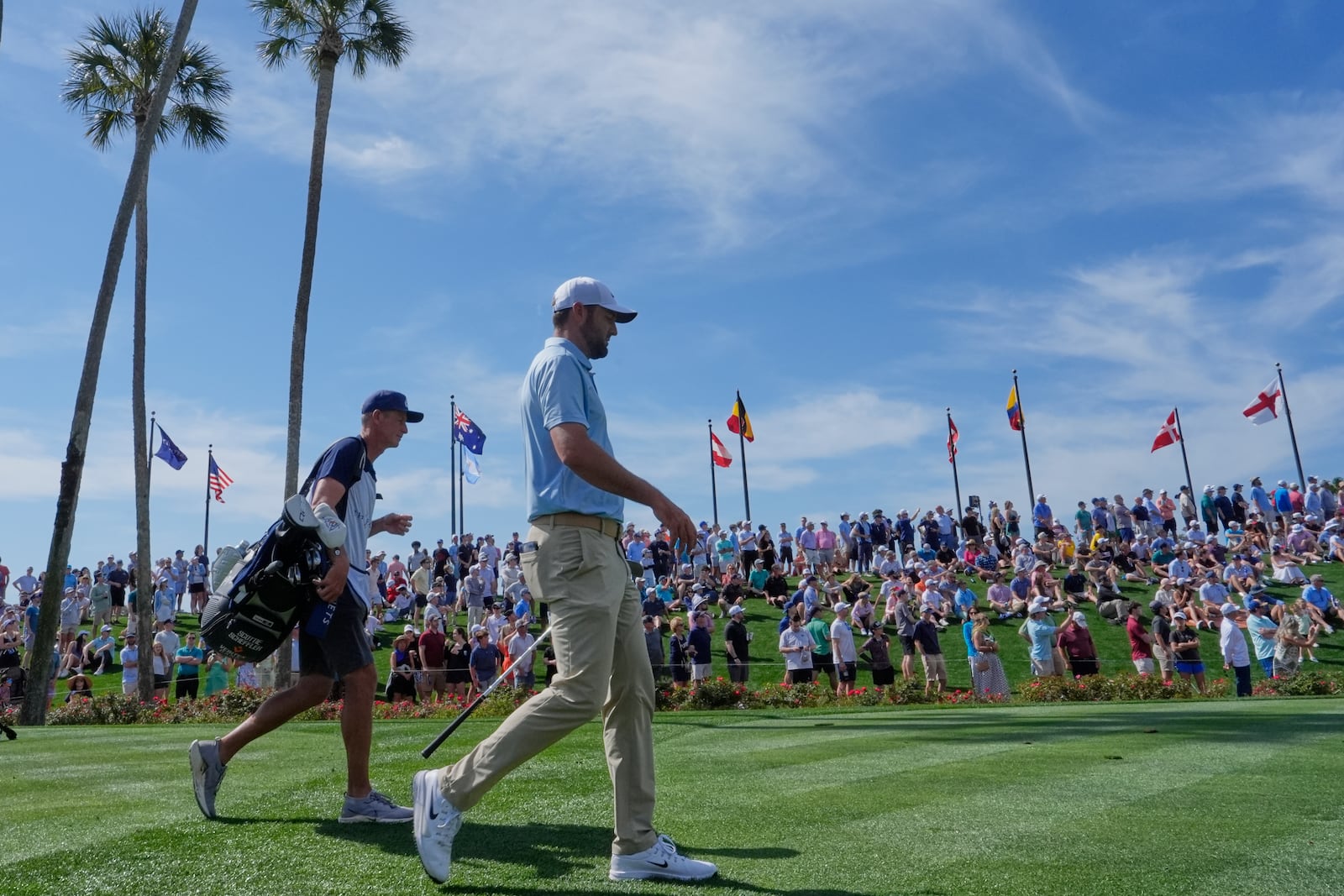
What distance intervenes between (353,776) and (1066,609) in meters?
24.2

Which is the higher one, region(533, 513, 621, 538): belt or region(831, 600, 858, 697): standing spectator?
region(533, 513, 621, 538): belt

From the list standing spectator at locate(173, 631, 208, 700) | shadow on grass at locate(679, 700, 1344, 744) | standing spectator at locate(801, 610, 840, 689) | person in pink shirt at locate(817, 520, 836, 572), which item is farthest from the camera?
person in pink shirt at locate(817, 520, 836, 572)

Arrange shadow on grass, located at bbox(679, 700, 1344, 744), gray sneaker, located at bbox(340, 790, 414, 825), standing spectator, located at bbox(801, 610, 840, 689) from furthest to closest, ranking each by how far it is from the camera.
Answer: standing spectator, located at bbox(801, 610, 840, 689) < shadow on grass, located at bbox(679, 700, 1344, 744) < gray sneaker, located at bbox(340, 790, 414, 825)

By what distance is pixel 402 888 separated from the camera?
11.9 feet

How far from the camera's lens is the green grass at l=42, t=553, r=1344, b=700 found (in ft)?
70.0

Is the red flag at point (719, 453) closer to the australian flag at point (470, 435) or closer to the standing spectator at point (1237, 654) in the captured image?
the australian flag at point (470, 435)

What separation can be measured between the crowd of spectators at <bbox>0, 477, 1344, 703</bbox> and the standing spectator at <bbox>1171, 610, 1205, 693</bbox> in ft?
0.12

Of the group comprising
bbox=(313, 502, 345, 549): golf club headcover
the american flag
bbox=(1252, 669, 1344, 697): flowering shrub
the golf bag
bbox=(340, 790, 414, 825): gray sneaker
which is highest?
the american flag

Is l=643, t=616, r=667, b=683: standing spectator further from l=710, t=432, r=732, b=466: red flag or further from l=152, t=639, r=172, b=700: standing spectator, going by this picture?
l=710, t=432, r=732, b=466: red flag

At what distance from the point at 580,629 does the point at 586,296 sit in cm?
136

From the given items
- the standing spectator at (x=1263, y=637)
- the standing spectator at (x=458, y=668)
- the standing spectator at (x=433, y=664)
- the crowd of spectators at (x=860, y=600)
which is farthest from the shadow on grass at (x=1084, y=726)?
the standing spectator at (x=458, y=668)

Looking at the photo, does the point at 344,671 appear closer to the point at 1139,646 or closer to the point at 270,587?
the point at 270,587

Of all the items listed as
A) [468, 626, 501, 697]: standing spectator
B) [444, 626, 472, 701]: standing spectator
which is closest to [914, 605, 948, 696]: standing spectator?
[468, 626, 501, 697]: standing spectator

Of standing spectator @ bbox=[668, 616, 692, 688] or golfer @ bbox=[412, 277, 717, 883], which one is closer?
golfer @ bbox=[412, 277, 717, 883]
